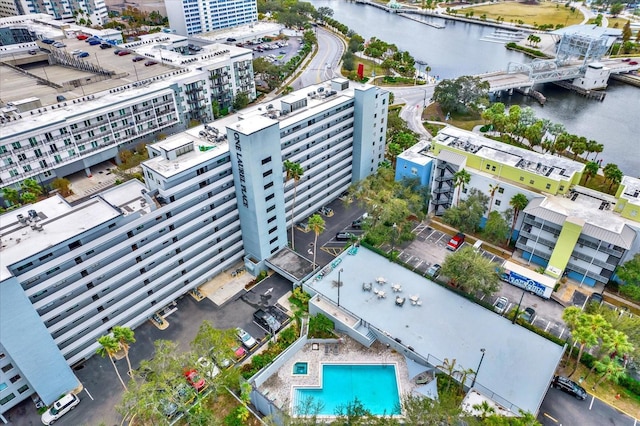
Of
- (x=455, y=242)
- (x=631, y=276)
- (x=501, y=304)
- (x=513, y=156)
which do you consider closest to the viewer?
(x=631, y=276)

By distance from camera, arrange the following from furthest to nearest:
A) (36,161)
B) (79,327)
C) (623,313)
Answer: (36,161), (623,313), (79,327)

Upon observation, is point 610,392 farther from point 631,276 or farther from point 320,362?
point 320,362

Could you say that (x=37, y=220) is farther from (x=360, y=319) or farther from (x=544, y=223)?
(x=544, y=223)

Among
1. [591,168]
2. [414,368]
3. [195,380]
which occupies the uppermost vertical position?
[591,168]

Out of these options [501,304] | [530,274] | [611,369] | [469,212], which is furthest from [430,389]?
[469,212]

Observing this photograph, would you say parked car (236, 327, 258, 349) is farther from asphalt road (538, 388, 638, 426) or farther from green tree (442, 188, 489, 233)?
green tree (442, 188, 489, 233)

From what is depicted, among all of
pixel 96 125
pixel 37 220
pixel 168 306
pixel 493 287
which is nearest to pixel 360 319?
pixel 493 287

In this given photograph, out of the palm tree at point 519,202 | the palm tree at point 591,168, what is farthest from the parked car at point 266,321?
the palm tree at point 591,168
